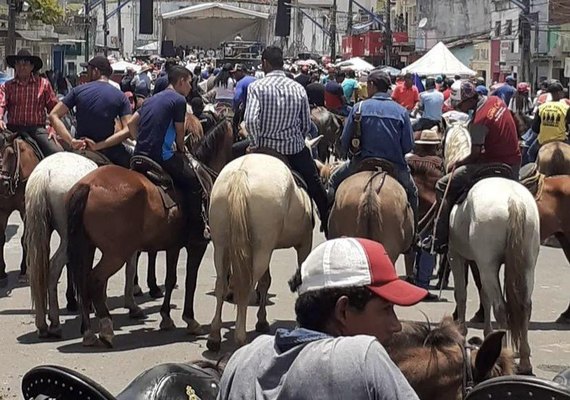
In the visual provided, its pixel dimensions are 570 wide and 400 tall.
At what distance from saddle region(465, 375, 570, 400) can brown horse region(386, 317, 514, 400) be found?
0.35m

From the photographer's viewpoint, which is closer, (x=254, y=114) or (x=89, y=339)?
(x=89, y=339)

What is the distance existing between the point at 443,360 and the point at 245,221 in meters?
5.06

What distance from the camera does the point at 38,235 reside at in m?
9.67

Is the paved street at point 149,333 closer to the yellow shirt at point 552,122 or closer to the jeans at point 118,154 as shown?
the jeans at point 118,154

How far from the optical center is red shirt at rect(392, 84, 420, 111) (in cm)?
2495

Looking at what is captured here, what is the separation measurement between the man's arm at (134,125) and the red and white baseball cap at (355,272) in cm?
700

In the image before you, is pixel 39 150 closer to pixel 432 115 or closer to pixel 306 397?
pixel 432 115

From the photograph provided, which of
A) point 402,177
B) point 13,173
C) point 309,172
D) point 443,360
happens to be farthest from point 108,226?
point 443,360

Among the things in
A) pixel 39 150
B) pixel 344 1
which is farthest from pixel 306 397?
pixel 344 1

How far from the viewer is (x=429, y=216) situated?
10852mm

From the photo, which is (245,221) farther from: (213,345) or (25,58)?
(25,58)

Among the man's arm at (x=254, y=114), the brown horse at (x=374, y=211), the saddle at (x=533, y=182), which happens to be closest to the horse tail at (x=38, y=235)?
the man's arm at (x=254, y=114)

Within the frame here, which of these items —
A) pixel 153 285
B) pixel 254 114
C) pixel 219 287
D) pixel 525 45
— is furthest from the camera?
pixel 525 45

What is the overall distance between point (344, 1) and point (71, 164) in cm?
10178
